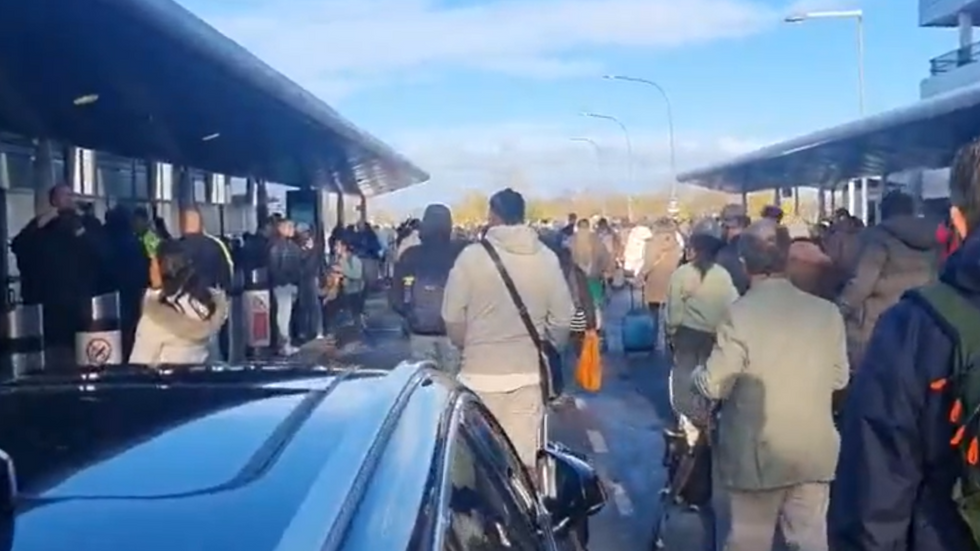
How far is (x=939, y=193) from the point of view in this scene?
23.0m

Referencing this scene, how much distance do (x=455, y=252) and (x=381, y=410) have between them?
613 centimetres

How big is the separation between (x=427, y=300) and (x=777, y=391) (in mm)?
3349

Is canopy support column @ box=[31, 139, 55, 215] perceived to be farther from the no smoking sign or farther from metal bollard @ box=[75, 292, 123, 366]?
the no smoking sign

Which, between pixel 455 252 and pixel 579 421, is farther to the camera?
pixel 579 421

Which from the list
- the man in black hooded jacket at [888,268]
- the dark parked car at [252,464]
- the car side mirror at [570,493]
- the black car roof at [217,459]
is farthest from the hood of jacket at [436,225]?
the black car roof at [217,459]

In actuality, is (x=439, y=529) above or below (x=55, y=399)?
below

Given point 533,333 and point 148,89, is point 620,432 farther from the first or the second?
point 533,333

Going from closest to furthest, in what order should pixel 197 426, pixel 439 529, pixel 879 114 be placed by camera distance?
pixel 439 529, pixel 197 426, pixel 879 114

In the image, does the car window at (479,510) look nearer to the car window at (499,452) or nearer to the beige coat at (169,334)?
the car window at (499,452)

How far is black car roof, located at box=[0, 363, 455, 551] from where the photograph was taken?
7.06 ft

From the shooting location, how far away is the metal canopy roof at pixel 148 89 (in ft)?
27.9

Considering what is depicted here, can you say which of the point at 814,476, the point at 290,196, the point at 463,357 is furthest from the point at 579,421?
the point at 290,196

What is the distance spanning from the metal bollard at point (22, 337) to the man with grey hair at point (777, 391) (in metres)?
7.48

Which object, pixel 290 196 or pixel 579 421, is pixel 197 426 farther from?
pixel 290 196
